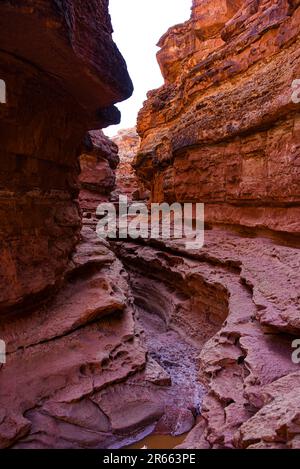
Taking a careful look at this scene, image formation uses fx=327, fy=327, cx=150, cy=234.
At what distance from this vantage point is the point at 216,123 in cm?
770

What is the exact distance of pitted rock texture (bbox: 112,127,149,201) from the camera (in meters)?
20.7

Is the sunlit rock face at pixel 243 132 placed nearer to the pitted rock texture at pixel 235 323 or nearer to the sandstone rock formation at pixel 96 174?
the pitted rock texture at pixel 235 323

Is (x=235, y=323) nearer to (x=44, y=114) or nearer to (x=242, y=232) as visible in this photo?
(x=242, y=232)

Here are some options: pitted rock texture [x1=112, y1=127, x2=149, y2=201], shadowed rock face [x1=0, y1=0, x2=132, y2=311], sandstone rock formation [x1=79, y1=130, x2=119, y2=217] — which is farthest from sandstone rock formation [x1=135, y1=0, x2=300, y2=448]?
pitted rock texture [x1=112, y1=127, x2=149, y2=201]

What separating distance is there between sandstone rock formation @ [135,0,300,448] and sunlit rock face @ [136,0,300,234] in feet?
0.09

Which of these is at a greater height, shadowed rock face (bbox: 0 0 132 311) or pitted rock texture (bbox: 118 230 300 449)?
shadowed rock face (bbox: 0 0 132 311)

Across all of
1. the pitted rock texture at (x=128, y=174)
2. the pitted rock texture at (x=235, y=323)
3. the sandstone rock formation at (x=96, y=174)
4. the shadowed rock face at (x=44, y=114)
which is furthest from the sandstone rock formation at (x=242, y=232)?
the pitted rock texture at (x=128, y=174)

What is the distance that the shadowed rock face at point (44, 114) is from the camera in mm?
3391

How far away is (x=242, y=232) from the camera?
7.15 m

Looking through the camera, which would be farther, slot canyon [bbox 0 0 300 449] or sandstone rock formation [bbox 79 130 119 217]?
sandstone rock formation [bbox 79 130 119 217]

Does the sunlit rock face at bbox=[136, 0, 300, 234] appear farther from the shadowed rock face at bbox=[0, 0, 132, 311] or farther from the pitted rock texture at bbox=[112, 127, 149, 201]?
the pitted rock texture at bbox=[112, 127, 149, 201]

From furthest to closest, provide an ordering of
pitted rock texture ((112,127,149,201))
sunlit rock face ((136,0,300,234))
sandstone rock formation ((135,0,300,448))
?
pitted rock texture ((112,127,149,201))
sunlit rock face ((136,0,300,234))
sandstone rock formation ((135,0,300,448))

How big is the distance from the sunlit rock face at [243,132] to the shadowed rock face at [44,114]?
2.91m

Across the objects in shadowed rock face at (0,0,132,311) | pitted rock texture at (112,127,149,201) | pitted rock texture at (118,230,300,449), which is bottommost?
pitted rock texture at (118,230,300,449)
